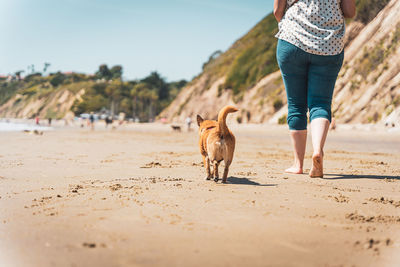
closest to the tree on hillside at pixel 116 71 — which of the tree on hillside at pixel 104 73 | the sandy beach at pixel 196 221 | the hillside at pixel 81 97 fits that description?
the tree on hillside at pixel 104 73

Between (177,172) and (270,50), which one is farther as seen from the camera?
(270,50)

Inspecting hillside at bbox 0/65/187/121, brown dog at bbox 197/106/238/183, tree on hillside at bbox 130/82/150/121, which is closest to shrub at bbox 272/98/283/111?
brown dog at bbox 197/106/238/183

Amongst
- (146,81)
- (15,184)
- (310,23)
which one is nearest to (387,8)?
(310,23)

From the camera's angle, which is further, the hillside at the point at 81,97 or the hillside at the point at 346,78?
the hillside at the point at 81,97

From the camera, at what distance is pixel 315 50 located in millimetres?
4070

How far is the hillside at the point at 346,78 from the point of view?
20.8m

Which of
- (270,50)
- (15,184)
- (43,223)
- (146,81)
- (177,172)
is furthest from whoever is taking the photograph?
(146,81)

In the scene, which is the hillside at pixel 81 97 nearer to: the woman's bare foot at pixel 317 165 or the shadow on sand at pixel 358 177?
the shadow on sand at pixel 358 177

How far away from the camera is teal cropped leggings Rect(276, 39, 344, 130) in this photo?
4.17 m

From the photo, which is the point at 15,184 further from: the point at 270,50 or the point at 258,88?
the point at 270,50

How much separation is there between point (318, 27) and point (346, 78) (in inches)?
866

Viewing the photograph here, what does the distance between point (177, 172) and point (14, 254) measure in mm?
2947

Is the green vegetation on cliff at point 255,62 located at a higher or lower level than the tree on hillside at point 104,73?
lower

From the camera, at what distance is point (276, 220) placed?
7.50 ft
